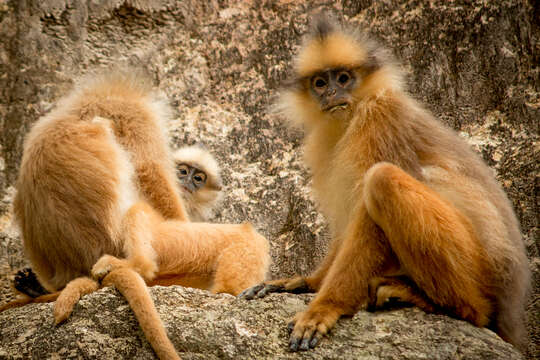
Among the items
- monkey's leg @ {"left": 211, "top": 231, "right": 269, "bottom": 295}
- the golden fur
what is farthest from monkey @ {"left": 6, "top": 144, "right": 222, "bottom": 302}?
monkey's leg @ {"left": 211, "top": 231, "right": 269, "bottom": 295}

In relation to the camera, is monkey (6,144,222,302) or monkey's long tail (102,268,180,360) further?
monkey (6,144,222,302)

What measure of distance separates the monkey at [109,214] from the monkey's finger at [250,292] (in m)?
0.26

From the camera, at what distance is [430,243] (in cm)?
354

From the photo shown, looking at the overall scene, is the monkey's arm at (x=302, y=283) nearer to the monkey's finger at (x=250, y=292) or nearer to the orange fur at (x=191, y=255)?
the monkey's finger at (x=250, y=292)

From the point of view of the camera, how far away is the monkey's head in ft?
15.1

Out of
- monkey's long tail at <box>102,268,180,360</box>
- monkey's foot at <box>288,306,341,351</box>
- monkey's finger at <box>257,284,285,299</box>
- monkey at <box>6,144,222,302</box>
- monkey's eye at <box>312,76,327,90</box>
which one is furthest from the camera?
monkey at <box>6,144,222,302</box>

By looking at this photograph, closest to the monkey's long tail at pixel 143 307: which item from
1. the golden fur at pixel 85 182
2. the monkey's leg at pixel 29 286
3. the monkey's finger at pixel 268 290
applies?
the golden fur at pixel 85 182

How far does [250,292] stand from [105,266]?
0.87 m

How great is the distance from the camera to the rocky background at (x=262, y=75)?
5809 millimetres

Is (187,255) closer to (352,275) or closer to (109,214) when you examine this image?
(109,214)

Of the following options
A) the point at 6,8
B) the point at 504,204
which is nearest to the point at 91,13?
the point at 6,8

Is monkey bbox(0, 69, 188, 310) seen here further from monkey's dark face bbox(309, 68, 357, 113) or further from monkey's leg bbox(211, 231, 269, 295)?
monkey's dark face bbox(309, 68, 357, 113)

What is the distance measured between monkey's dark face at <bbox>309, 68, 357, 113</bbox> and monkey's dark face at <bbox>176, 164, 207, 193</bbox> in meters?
1.82

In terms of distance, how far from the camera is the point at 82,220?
4.27m
